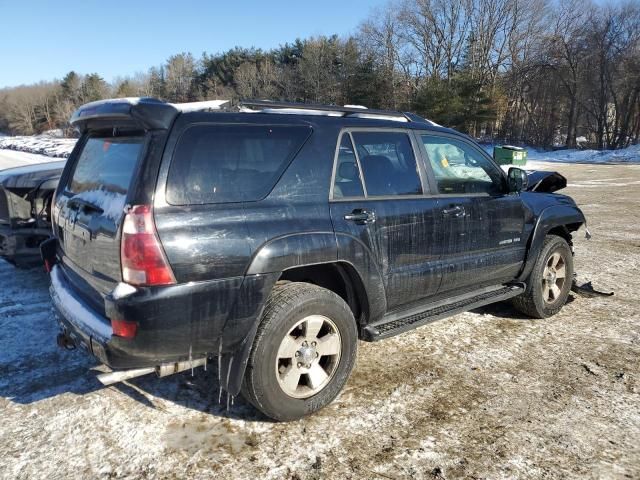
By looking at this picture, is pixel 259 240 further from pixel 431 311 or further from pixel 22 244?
pixel 22 244

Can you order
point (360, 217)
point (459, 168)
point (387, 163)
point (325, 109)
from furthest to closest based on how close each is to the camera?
point (459, 168) < point (387, 163) < point (325, 109) < point (360, 217)

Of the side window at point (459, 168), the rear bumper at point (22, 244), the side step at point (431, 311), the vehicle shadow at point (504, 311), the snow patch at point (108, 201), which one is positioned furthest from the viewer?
the rear bumper at point (22, 244)

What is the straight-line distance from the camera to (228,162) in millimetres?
2727

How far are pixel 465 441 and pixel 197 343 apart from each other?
5.33 ft

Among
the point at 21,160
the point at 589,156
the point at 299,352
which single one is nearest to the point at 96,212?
the point at 299,352

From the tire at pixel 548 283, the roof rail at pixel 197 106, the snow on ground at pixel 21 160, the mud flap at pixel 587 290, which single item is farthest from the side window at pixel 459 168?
the snow on ground at pixel 21 160

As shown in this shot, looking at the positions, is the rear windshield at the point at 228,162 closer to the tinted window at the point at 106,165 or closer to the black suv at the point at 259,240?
the black suv at the point at 259,240

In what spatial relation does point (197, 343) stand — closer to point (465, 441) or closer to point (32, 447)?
point (32, 447)

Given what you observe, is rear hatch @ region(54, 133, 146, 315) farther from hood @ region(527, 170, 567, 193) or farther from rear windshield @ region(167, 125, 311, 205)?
hood @ region(527, 170, 567, 193)

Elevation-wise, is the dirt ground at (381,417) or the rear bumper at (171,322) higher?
the rear bumper at (171,322)

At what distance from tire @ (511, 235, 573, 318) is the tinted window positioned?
3619mm

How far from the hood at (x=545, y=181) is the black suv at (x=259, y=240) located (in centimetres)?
168

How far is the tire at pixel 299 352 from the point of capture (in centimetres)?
276

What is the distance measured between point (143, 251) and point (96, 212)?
0.56 metres
